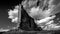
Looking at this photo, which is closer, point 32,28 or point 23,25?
point 23,25

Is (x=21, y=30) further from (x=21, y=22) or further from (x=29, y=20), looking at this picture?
(x=29, y=20)

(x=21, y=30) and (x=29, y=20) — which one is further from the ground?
(x=29, y=20)

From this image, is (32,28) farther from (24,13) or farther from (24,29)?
(24,13)

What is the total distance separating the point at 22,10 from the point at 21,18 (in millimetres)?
18309

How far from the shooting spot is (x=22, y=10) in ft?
541

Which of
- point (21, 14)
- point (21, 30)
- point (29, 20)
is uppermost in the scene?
point (21, 14)

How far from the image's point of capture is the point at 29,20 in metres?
170

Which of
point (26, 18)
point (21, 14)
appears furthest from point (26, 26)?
point (21, 14)

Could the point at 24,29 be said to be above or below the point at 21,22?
below

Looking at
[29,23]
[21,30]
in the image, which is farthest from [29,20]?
[21,30]

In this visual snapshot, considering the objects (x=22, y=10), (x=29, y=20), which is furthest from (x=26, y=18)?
(x=22, y=10)

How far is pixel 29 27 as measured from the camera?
163375mm

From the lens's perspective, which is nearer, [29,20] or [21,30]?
[21,30]

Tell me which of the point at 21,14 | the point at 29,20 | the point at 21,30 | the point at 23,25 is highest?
the point at 21,14
